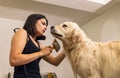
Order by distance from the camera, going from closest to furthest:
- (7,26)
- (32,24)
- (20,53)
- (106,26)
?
1. (20,53)
2. (32,24)
3. (7,26)
4. (106,26)

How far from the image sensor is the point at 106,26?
11.7 feet

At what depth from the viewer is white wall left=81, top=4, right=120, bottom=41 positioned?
3442 millimetres

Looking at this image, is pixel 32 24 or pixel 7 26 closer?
pixel 32 24

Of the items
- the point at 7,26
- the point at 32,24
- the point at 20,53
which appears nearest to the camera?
the point at 20,53

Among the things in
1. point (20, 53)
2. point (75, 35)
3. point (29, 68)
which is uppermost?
point (75, 35)

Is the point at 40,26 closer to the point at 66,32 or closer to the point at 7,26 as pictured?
the point at 66,32

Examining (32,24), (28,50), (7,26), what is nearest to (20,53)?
(28,50)

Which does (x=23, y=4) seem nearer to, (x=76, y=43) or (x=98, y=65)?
(x=76, y=43)

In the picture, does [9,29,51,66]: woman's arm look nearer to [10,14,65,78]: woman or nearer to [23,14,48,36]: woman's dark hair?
[10,14,65,78]: woman

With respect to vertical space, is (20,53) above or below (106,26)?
below

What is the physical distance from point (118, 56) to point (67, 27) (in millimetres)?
461

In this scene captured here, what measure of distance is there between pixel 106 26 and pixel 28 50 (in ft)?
6.88

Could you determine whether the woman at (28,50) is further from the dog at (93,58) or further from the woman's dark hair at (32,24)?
the dog at (93,58)

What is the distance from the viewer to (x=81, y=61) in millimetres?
1677
